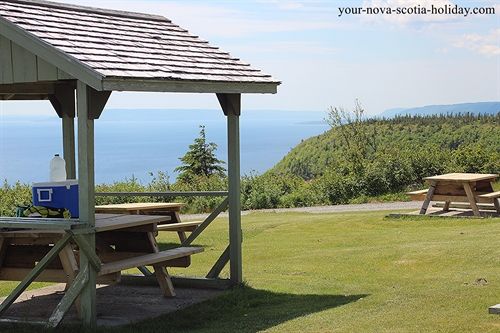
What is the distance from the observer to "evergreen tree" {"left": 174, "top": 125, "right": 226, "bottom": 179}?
36000 millimetres

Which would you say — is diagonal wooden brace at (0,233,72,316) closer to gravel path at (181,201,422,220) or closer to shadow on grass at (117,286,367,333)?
shadow on grass at (117,286,367,333)

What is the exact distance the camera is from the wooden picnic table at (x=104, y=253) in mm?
7250

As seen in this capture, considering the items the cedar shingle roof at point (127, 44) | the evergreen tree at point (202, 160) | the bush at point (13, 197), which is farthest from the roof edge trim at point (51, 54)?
the evergreen tree at point (202, 160)

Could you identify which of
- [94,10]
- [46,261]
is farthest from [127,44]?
[46,261]

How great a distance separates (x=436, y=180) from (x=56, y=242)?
9.43 m

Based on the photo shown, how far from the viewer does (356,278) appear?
30.7 ft

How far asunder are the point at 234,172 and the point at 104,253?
1793 millimetres

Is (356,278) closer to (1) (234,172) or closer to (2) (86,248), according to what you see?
(1) (234,172)

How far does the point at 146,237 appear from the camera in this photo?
27.4 feet

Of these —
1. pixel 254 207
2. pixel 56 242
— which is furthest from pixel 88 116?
pixel 254 207

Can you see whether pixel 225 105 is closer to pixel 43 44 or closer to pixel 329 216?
pixel 43 44

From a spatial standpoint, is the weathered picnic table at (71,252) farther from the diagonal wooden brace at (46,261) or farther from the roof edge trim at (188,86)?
the roof edge trim at (188,86)

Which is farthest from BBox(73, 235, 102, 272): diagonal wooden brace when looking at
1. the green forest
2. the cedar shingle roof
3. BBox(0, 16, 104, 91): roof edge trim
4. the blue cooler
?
the green forest

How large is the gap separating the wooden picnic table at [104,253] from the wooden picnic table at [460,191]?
7.56m
